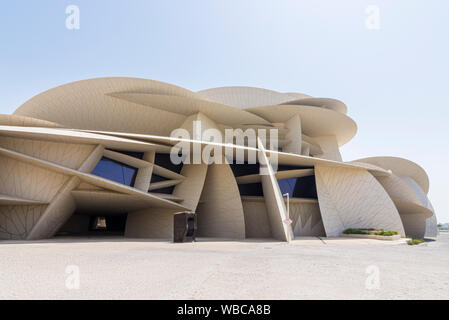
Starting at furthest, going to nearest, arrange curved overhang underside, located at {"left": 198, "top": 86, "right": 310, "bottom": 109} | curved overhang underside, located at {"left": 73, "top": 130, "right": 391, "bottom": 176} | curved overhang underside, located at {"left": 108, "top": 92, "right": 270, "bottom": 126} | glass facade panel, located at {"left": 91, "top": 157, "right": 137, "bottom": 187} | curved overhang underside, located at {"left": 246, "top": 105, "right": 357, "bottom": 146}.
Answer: curved overhang underside, located at {"left": 198, "top": 86, "right": 310, "bottom": 109}
curved overhang underside, located at {"left": 246, "top": 105, "right": 357, "bottom": 146}
curved overhang underside, located at {"left": 108, "top": 92, "right": 270, "bottom": 126}
glass facade panel, located at {"left": 91, "top": 157, "right": 137, "bottom": 187}
curved overhang underside, located at {"left": 73, "top": 130, "right": 391, "bottom": 176}

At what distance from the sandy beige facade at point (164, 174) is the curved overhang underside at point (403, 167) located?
20.7 ft

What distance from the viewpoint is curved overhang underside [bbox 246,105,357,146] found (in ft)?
98.1

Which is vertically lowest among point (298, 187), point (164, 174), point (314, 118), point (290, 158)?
point (298, 187)

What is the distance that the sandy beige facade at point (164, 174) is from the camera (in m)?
16.4

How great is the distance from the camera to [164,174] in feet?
72.4

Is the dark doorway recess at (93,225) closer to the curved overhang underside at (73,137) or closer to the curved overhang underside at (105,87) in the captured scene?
the curved overhang underside at (73,137)

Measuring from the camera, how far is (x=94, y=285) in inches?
193

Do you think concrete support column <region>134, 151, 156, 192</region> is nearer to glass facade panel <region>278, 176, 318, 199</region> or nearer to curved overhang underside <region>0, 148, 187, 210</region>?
curved overhang underside <region>0, 148, 187, 210</region>

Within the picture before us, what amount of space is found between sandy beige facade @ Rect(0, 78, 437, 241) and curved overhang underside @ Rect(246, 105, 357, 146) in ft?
0.59

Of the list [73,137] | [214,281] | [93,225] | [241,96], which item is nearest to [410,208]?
[241,96]

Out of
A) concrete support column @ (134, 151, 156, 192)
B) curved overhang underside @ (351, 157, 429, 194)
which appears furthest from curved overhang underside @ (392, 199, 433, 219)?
concrete support column @ (134, 151, 156, 192)

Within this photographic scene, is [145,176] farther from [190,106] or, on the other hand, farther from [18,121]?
[18,121]

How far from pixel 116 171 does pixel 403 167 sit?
3534cm
